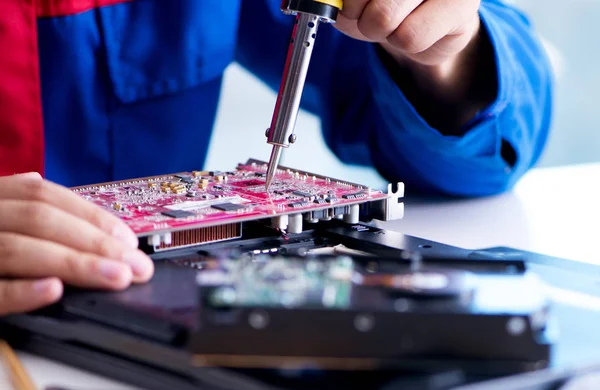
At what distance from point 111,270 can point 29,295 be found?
0.07 metres

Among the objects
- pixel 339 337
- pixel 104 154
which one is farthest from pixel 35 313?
pixel 104 154

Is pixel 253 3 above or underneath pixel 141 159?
above

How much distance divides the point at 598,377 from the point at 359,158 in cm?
97

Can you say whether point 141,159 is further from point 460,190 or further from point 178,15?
point 460,190

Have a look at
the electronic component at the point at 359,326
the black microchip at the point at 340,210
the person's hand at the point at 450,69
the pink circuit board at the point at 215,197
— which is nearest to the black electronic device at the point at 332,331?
the electronic component at the point at 359,326

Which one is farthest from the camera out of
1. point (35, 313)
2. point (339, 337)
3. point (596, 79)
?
point (596, 79)

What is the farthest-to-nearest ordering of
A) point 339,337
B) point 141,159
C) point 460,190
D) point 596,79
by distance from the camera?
point 596,79
point 141,159
point 460,190
point 339,337

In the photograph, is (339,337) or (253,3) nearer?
(339,337)

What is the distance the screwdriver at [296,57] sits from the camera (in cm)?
87

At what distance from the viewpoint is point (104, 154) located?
53.4 inches

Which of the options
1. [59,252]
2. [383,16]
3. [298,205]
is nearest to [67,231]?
[59,252]

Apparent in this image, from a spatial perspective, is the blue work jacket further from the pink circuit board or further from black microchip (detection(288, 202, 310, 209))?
black microchip (detection(288, 202, 310, 209))

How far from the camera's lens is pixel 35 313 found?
63 cm

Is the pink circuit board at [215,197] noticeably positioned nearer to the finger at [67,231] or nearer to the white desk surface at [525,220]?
the finger at [67,231]
